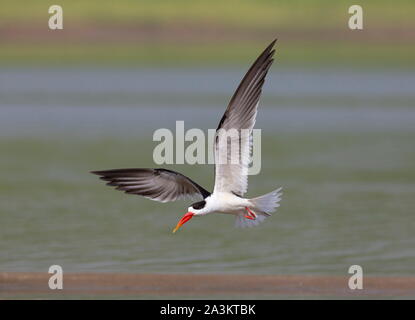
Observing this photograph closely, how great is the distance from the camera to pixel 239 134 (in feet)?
30.9

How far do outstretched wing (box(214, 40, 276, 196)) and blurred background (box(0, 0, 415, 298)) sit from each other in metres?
2.09

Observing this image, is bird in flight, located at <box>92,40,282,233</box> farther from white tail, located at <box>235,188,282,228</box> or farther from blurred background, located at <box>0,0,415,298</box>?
blurred background, located at <box>0,0,415,298</box>

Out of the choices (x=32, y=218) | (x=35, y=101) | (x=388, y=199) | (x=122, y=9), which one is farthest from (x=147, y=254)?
(x=122, y=9)

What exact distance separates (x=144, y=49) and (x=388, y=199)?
28859 mm

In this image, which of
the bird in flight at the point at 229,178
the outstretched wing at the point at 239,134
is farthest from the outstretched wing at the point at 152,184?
the outstretched wing at the point at 239,134

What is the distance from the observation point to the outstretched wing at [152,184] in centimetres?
963

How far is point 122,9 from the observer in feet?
159

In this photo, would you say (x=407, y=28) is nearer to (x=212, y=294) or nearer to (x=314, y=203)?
(x=314, y=203)

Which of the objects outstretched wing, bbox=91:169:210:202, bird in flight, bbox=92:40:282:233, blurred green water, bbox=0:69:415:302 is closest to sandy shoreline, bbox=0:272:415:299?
bird in flight, bbox=92:40:282:233

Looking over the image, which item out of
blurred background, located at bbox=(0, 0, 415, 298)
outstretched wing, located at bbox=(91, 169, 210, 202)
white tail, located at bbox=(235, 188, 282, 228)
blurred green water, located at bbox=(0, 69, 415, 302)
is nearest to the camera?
white tail, located at bbox=(235, 188, 282, 228)

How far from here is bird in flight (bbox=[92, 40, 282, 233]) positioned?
30.7 ft

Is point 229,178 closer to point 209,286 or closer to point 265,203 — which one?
point 265,203

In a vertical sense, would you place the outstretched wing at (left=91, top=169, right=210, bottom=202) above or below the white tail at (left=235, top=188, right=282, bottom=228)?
above

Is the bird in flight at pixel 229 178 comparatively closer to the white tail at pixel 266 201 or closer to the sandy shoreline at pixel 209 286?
the white tail at pixel 266 201
